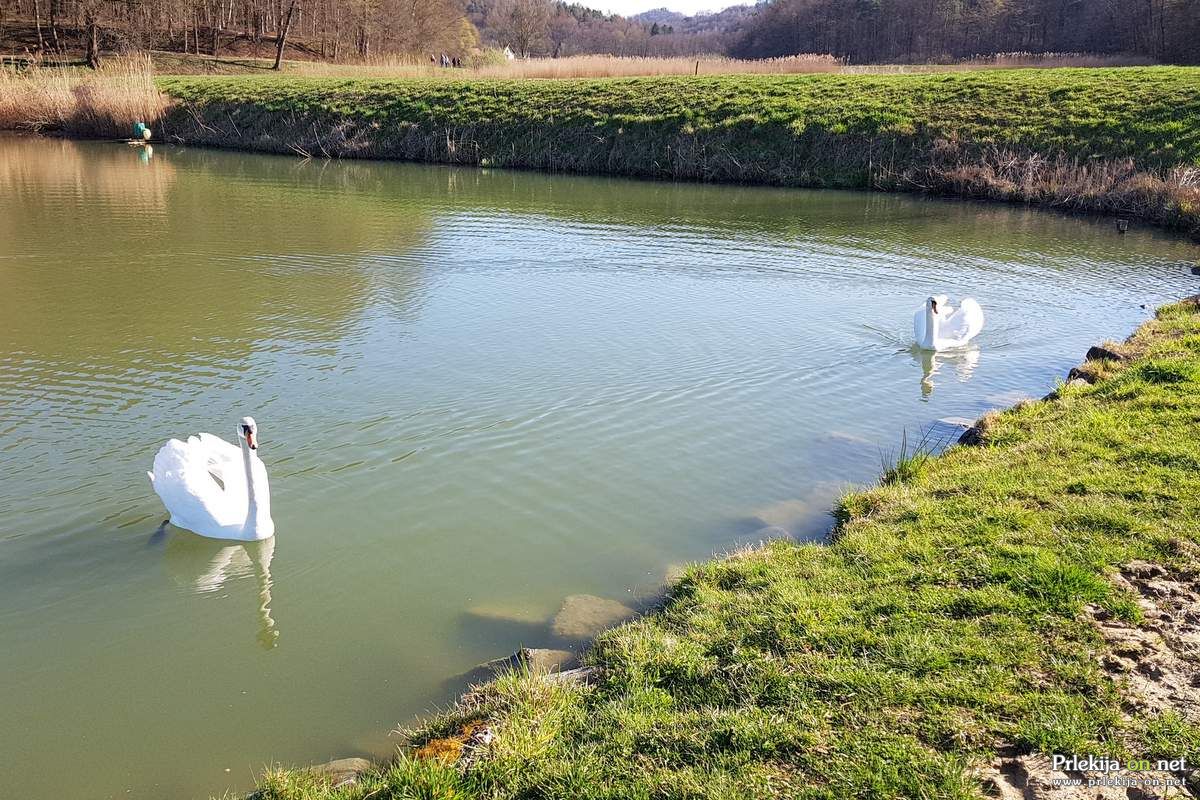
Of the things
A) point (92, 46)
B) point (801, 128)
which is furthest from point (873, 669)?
point (92, 46)

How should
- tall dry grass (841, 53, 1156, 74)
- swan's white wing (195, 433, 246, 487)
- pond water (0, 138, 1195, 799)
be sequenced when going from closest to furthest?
pond water (0, 138, 1195, 799) → swan's white wing (195, 433, 246, 487) → tall dry grass (841, 53, 1156, 74)

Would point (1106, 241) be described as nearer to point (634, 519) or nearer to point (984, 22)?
point (634, 519)


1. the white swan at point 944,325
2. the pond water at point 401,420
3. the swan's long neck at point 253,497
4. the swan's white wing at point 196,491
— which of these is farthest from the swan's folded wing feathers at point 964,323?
the swan's white wing at point 196,491

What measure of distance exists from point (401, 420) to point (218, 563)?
2.73 metres

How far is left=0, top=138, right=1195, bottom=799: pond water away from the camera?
520cm

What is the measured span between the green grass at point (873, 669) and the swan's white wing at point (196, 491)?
298 cm

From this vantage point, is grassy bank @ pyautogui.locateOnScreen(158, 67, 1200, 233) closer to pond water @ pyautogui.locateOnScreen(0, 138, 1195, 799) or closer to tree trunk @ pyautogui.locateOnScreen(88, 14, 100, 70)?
pond water @ pyautogui.locateOnScreen(0, 138, 1195, 799)

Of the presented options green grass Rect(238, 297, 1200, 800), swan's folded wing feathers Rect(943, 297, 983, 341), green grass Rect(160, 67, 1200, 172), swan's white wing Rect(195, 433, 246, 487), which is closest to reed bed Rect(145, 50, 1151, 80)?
green grass Rect(160, 67, 1200, 172)

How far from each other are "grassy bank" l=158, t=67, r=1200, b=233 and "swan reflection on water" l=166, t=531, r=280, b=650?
22.4 m

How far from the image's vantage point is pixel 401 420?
8.92 metres

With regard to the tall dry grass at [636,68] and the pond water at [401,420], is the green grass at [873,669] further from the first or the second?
the tall dry grass at [636,68]

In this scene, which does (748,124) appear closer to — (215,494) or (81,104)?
(215,494)

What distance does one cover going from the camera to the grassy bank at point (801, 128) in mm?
24719

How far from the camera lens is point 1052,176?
2456 centimetres
